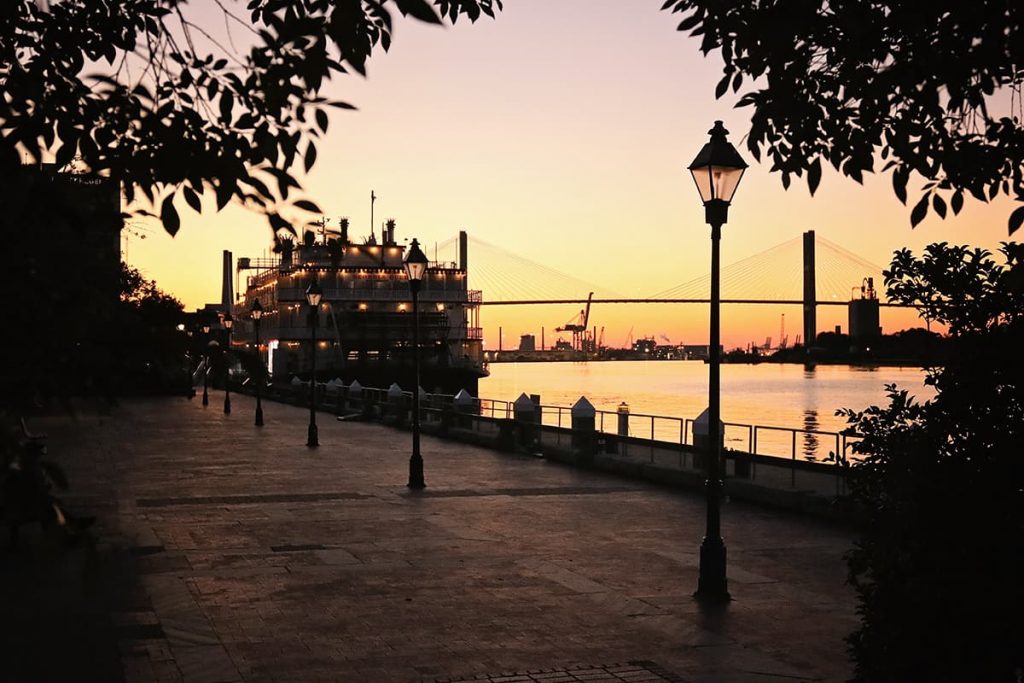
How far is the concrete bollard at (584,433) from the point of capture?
75.8 ft

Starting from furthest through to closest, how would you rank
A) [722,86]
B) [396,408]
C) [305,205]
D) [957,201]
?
[396,408], [722,86], [957,201], [305,205]

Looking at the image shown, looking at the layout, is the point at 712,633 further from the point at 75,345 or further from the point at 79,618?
the point at 75,345

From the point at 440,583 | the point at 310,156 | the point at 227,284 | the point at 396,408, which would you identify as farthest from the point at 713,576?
the point at 227,284

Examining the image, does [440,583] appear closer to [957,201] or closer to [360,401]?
[957,201]

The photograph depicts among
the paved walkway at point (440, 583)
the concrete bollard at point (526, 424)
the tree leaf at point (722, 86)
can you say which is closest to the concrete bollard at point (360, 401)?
the concrete bollard at point (526, 424)

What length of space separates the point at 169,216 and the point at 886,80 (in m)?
4.13

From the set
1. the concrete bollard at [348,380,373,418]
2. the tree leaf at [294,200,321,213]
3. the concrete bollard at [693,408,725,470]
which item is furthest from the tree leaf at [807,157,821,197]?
the concrete bollard at [348,380,373,418]

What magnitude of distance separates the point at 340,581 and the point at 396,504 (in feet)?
19.9

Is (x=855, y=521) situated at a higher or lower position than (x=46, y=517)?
lower

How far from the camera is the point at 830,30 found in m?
6.89

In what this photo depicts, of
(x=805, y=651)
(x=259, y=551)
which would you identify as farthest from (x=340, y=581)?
(x=805, y=651)

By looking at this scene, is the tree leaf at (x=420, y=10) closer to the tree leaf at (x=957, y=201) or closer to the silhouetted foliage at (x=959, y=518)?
the silhouetted foliage at (x=959, y=518)

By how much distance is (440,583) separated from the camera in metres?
11.1

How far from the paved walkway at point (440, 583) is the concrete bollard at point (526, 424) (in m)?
5.31
